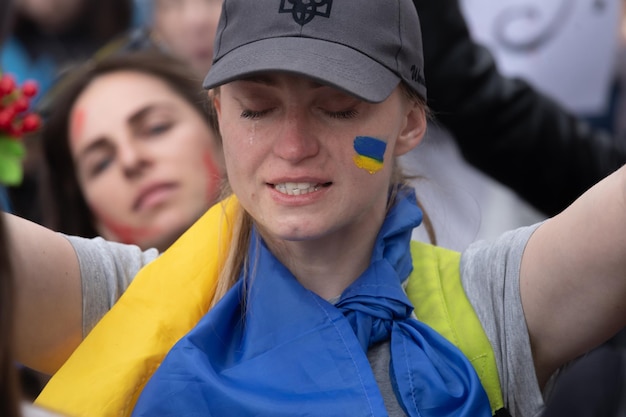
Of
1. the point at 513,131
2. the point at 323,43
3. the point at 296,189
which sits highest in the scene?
the point at 323,43

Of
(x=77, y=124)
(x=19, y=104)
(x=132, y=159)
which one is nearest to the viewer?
(x=19, y=104)

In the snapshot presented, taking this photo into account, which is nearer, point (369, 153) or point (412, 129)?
point (369, 153)

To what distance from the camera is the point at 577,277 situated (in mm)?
1827

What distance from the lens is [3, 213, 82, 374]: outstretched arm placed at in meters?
1.82

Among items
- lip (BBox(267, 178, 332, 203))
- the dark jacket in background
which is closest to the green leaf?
lip (BBox(267, 178, 332, 203))

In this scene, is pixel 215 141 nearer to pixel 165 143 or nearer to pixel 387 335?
pixel 165 143

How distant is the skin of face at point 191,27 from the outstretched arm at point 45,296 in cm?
187

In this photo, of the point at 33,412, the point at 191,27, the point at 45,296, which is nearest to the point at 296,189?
the point at 45,296

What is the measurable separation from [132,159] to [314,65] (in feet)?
Result: 4.06

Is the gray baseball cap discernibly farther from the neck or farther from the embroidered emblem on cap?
the neck

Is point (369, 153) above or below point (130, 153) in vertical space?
above

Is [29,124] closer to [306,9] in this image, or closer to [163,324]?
[163,324]

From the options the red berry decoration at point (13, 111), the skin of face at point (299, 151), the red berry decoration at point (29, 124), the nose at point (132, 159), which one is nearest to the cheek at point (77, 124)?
the nose at point (132, 159)

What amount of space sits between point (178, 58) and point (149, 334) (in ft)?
5.04
